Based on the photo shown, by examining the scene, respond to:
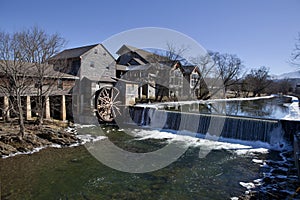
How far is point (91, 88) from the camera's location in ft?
55.9

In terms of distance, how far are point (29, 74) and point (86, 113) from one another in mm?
5269

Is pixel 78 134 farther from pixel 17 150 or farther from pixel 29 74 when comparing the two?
pixel 29 74

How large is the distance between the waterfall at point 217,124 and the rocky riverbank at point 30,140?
6272 mm

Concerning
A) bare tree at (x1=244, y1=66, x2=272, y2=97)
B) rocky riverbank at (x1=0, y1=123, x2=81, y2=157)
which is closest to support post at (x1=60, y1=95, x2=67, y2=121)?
rocky riverbank at (x1=0, y1=123, x2=81, y2=157)

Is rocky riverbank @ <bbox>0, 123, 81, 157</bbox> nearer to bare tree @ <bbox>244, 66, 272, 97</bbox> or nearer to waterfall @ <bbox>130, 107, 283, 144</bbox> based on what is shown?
waterfall @ <bbox>130, 107, 283, 144</bbox>

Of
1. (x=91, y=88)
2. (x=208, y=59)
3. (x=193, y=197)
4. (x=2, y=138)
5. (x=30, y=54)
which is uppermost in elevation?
(x=208, y=59)

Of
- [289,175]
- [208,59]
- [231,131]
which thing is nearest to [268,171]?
[289,175]

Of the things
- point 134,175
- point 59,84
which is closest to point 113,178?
point 134,175

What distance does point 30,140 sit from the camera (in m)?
9.51

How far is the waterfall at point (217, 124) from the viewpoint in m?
10.7

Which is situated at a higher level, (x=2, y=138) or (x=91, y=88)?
(x=91, y=88)

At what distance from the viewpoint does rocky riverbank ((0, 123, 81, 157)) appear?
8.69 meters

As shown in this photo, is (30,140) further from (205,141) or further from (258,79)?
(258,79)

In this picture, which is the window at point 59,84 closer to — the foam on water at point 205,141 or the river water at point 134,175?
the foam on water at point 205,141
